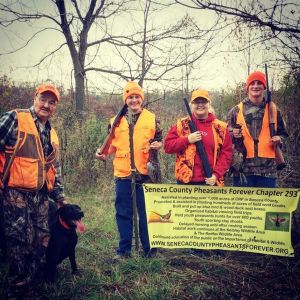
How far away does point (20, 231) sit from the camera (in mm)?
3377

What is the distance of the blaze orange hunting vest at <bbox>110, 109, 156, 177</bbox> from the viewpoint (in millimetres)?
4098

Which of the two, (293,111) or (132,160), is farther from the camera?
(293,111)

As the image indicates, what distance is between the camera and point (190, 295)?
3.44 m

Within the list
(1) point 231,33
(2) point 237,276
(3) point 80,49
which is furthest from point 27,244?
(3) point 80,49

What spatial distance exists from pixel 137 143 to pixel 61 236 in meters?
1.41

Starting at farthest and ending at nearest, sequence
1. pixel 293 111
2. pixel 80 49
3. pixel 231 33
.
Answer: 1. pixel 80 49
2. pixel 293 111
3. pixel 231 33

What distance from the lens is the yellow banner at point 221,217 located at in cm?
389

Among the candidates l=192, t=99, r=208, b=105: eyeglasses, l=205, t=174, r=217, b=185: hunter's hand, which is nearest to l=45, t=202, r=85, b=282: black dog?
l=205, t=174, r=217, b=185: hunter's hand

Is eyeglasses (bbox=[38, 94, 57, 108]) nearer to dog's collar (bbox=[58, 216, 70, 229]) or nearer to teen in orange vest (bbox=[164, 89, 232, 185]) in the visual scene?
→ dog's collar (bbox=[58, 216, 70, 229])

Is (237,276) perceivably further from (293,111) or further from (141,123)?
(293,111)

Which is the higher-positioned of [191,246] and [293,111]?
[293,111]

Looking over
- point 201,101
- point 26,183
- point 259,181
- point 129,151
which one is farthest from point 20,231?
point 259,181

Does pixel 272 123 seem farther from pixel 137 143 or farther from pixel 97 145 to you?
pixel 97 145

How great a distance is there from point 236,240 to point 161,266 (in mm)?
960
